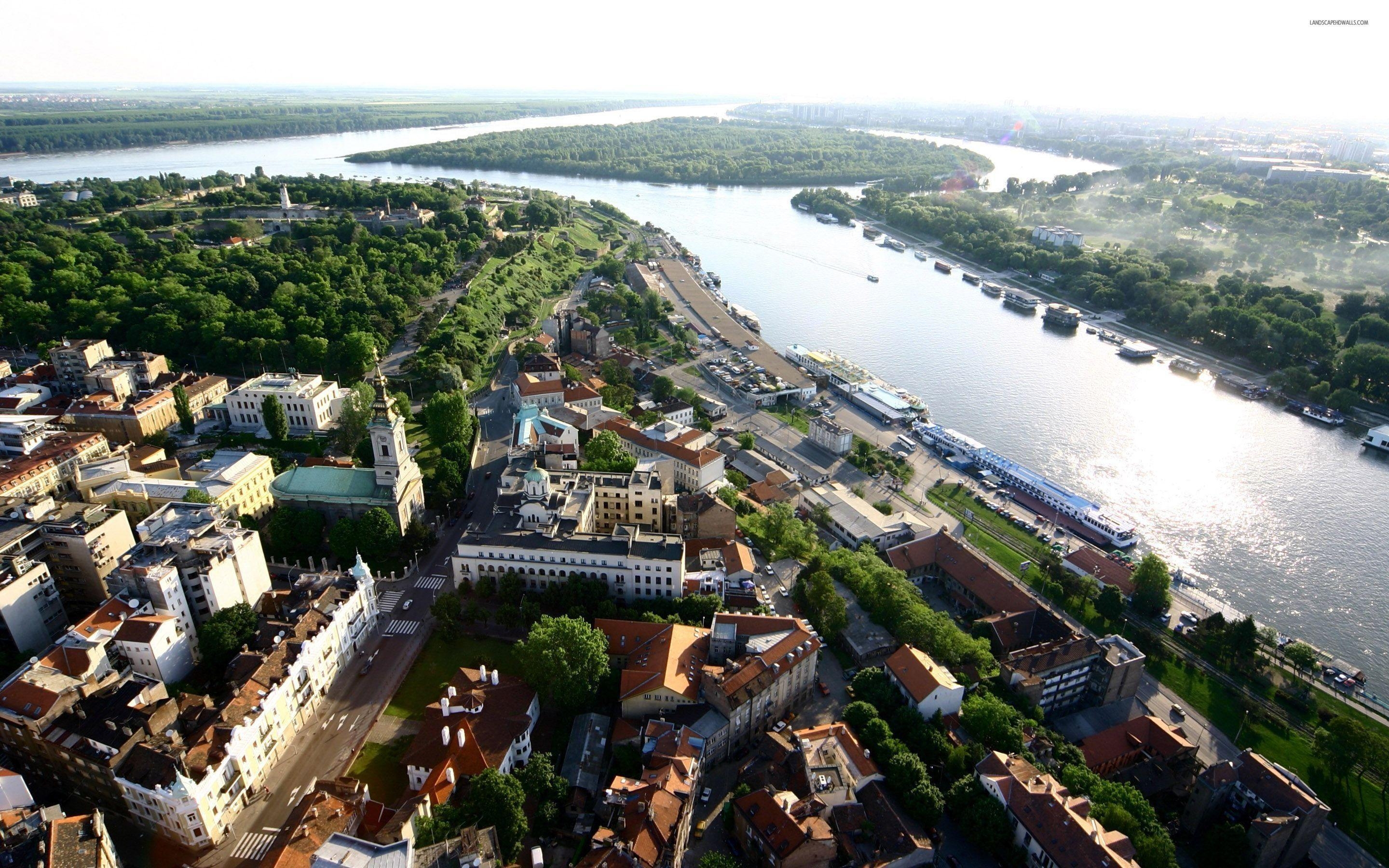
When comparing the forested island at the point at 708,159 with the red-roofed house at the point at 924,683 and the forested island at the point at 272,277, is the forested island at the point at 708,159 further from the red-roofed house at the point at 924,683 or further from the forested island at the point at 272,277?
the red-roofed house at the point at 924,683

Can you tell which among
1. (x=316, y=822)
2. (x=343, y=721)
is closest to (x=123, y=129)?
(x=343, y=721)

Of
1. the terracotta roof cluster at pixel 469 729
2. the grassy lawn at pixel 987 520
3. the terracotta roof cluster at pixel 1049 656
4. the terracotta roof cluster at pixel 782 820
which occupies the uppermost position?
the terracotta roof cluster at pixel 469 729

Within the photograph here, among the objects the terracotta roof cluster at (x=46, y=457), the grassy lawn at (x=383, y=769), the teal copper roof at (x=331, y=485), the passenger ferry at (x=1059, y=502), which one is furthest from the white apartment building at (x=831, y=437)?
the terracotta roof cluster at (x=46, y=457)

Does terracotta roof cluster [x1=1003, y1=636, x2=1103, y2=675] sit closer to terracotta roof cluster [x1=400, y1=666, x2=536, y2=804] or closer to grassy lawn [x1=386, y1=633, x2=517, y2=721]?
terracotta roof cluster [x1=400, y1=666, x2=536, y2=804]

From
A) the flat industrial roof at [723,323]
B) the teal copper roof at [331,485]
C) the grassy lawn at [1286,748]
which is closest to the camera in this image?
the grassy lawn at [1286,748]

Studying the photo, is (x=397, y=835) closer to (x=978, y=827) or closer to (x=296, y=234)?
(x=978, y=827)

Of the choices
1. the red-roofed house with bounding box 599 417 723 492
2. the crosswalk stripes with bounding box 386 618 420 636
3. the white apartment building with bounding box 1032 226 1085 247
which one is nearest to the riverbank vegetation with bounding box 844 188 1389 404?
the white apartment building with bounding box 1032 226 1085 247
